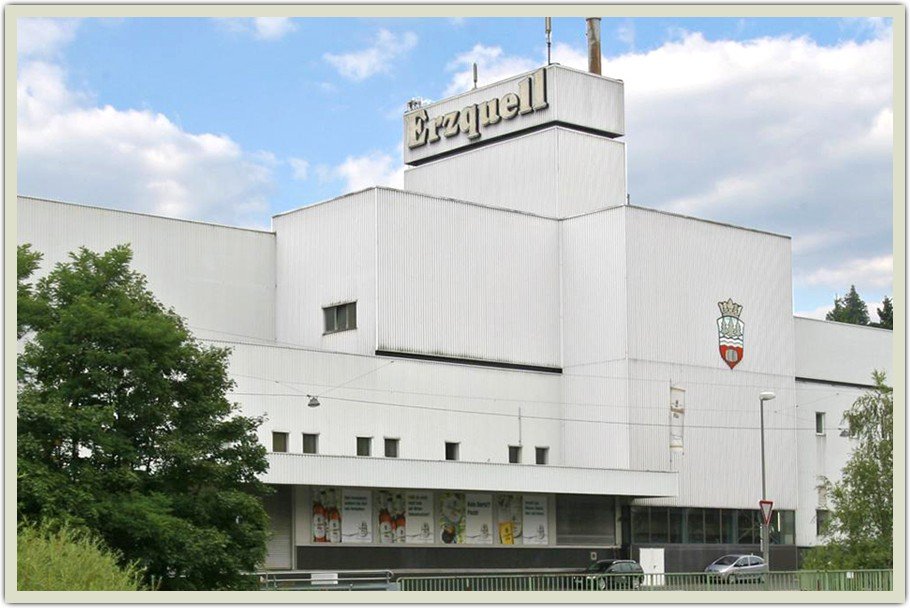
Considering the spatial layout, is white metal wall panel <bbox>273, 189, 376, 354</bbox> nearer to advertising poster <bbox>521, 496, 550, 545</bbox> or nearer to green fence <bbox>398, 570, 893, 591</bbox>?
advertising poster <bbox>521, 496, 550, 545</bbox>

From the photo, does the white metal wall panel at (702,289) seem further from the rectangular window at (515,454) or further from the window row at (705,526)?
the window row at (705,526)

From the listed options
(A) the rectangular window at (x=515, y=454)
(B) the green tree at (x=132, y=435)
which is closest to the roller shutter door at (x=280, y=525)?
(A) the rectangular window at (x=515, y=454)

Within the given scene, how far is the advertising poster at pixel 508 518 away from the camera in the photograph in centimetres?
6269

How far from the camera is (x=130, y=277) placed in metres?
37.8

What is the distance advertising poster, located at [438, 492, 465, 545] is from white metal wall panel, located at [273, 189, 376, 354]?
6.93 m

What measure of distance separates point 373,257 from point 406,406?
6457 mm

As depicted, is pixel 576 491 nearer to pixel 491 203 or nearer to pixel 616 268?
pixel 616 268

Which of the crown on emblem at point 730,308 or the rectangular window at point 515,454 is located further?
the crown on emblem at point 730,308

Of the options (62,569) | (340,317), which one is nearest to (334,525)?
(340,317)

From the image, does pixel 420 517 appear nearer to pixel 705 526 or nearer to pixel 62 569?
pixel 705 526

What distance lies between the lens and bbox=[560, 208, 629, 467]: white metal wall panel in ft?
216

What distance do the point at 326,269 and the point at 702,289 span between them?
18217 mm

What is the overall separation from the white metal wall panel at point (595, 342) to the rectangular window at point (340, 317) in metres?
11.0

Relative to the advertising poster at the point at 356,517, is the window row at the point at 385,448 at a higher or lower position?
higher
